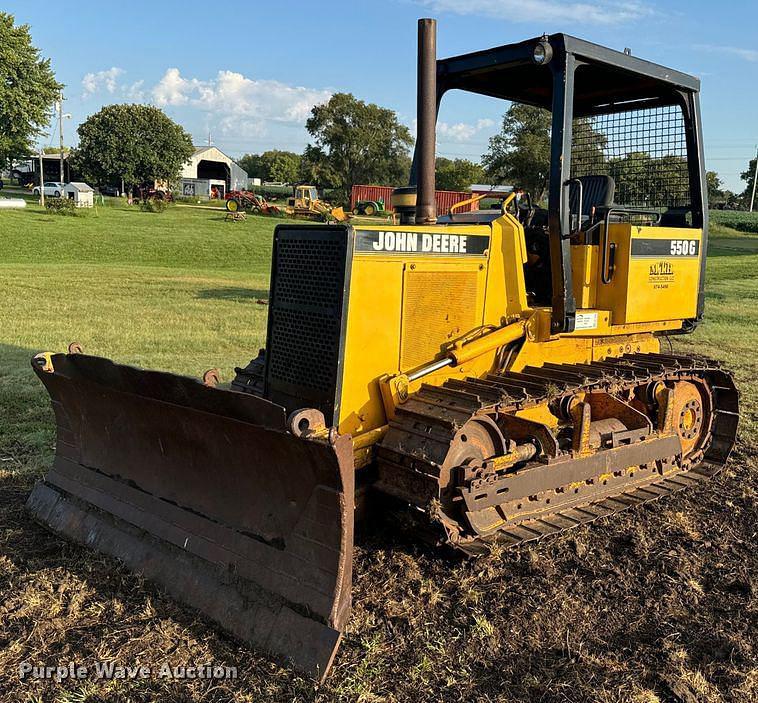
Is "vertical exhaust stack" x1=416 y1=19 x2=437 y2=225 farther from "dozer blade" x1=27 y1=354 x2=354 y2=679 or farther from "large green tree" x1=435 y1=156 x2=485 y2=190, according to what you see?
"large green tree" x1=435 y1=156 x2=485 y2=190

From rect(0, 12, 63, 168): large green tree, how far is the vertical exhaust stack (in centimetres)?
5388

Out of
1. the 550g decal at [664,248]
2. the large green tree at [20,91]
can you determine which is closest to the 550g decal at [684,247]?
the 550g decal at [664,248]

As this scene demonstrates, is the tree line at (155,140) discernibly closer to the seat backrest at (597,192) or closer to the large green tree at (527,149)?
the large green tree at (527,149)

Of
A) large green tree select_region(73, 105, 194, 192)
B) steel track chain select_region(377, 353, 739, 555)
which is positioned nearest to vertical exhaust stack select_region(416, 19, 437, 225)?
steel track chain select_region(377, 353, 739, 555)

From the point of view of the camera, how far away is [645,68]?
18.5 feet

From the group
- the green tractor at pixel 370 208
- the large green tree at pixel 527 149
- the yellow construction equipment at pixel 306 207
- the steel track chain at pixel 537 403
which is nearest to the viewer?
the steel track chain at pixel 537 403

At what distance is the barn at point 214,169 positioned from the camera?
91.4 m

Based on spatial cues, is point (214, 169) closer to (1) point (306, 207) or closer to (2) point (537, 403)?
(1) point (306, 207)

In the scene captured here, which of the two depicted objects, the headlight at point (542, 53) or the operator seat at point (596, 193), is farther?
the operator seat at point (596, 193)

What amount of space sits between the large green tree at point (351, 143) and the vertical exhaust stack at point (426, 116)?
69.6 metres

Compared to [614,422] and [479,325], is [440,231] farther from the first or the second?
[614,422]

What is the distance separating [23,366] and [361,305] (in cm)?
644

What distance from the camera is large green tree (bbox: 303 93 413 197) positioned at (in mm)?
74062

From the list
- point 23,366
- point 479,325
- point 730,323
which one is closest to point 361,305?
point 479,325
